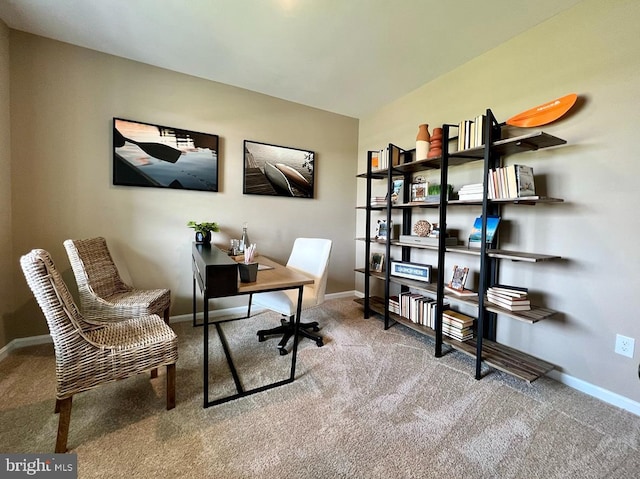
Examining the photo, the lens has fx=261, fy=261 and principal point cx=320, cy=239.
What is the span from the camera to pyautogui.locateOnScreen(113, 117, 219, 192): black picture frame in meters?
2.43

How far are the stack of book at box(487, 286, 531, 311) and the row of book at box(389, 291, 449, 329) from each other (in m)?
0.57

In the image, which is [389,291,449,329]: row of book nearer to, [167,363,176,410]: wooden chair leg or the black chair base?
the black chair base

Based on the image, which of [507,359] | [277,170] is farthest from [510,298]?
[277,170]

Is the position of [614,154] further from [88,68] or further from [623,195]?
[88,68]

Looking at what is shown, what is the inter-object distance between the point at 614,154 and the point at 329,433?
7.76 ft

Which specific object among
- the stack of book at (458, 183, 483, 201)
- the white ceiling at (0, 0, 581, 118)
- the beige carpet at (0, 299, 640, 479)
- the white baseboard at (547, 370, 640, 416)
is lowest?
the beige carpet at (0, 299, 640, 479)

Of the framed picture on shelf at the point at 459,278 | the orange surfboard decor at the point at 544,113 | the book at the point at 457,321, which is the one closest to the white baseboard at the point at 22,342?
the book at the point at 457,321

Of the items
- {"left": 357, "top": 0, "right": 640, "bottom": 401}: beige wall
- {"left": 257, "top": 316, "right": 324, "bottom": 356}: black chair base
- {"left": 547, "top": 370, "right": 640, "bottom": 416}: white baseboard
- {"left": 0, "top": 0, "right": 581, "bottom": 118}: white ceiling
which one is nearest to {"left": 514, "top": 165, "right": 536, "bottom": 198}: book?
{"left": 357, "top": 0, "right": 640, "bottom": 401}: beige wall

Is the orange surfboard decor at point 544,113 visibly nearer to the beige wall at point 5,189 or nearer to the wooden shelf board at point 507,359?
the wooden shelf board at point 507,359

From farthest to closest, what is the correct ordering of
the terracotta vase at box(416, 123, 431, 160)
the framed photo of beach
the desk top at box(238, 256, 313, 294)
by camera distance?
the framed photo of beach < the terracotta vase at box(416, 123, 431, 160) < the desk top at box(238, 256, 313, 294)

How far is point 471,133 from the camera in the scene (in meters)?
2.09

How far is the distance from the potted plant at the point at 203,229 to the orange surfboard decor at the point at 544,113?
276 centimetres

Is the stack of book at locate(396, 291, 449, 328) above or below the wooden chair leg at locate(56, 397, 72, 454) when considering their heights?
above

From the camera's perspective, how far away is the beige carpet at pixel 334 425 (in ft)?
3.87
